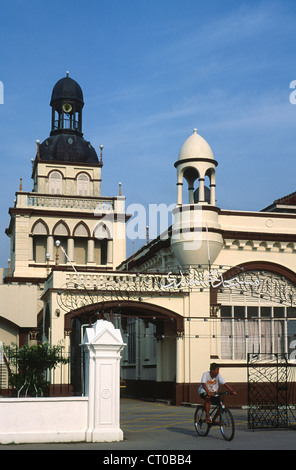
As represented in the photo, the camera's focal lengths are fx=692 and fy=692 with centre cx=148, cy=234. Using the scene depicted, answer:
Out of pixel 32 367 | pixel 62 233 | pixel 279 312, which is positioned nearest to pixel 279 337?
pixel 279 312

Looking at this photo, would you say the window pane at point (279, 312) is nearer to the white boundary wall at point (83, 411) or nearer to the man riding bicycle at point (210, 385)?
the man riding bicycle at point (210, 385)

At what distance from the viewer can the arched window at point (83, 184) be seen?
4641cm

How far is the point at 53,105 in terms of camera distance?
48969 millimetres

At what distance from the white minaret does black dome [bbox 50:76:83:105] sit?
2250 cm

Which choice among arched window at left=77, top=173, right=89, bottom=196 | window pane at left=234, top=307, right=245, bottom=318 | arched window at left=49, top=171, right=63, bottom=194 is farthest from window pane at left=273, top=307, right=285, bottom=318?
arched window at left=49, top=171, right=63, bottom=194

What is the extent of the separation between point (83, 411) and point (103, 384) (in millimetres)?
686

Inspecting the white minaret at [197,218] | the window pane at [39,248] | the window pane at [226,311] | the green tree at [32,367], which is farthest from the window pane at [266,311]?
the window pane at [39,248]

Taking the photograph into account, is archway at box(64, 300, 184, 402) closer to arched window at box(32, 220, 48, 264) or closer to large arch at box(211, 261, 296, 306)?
large arch at box(211, 261, 296, 306)

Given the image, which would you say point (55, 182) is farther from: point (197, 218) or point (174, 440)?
point (174, 440)

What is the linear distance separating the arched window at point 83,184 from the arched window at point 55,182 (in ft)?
4.01

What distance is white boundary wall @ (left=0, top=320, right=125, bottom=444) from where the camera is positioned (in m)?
14.0

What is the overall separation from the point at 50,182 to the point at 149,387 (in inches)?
783
